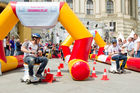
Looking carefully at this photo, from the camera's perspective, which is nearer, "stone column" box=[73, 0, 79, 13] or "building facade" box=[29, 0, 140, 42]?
"building facade" box=[29, 0, 140, 42]

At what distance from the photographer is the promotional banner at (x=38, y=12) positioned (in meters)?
7.20

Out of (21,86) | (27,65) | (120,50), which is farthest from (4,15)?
(120,50)

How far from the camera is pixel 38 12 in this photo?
724 centimetres

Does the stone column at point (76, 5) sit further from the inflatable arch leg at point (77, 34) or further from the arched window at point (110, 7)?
the inflatable arch leg at point (77, 34)

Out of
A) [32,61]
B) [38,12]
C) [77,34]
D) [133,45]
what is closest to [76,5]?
[133,45]

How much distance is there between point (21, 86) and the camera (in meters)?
5.54

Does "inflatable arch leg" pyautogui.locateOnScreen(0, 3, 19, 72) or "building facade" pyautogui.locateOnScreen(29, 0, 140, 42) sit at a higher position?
"building facade" pyautogui.locateOnScreen(29, 0, 140, 42)

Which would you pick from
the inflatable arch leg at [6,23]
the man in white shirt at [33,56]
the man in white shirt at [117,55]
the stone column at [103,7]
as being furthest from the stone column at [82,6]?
the man in white shirt at [33,56]

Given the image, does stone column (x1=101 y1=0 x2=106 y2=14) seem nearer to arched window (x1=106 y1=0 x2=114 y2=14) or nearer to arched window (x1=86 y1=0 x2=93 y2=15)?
arched window (x1=106 y1=0 x2=114 y2=14)

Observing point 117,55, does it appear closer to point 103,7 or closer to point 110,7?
point 103,7

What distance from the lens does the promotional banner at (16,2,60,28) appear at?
7195 mm

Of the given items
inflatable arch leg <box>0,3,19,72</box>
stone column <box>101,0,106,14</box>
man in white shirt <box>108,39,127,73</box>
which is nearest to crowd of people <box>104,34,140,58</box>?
man in white shirt <box>108,39,127,73</box>

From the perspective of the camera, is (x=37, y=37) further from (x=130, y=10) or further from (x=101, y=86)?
(x=130, y=10)

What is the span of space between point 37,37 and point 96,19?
3253 centimetres
